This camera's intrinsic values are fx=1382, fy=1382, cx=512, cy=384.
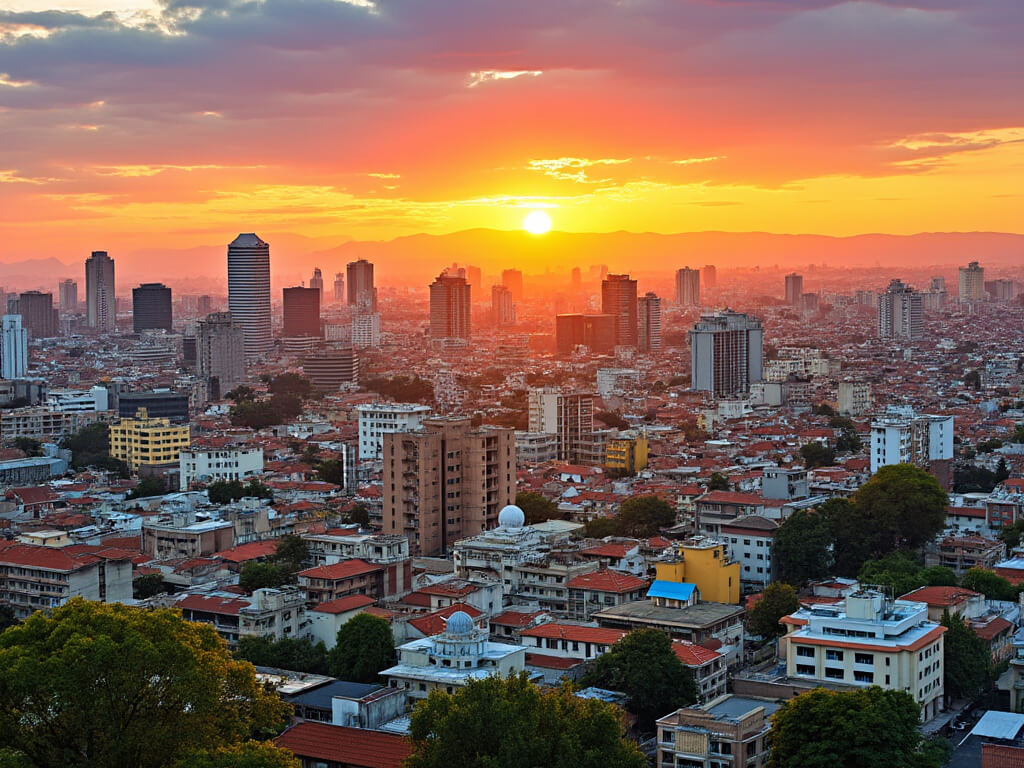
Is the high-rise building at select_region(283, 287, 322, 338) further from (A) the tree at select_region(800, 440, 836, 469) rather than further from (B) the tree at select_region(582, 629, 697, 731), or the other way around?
(B) the tree at select_region(582, 629, 697, 731)

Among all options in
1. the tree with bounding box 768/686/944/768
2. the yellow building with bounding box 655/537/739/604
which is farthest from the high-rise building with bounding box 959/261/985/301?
the tree with bounding box 768/686/944/768

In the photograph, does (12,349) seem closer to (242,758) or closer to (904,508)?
(904,508)

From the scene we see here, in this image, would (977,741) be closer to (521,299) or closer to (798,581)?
(798,581)

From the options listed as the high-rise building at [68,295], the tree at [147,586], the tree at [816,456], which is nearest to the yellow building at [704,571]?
the tree at [147,586]

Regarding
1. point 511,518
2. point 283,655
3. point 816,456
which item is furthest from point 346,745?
point 816,456

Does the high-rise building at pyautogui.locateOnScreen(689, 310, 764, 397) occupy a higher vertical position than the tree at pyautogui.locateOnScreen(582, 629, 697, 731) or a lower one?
higher

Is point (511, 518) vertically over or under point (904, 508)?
over

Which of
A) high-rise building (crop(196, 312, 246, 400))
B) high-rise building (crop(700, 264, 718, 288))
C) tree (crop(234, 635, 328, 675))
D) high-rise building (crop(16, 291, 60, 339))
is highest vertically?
high-rise building (crop(700, 264, 718, 288))
